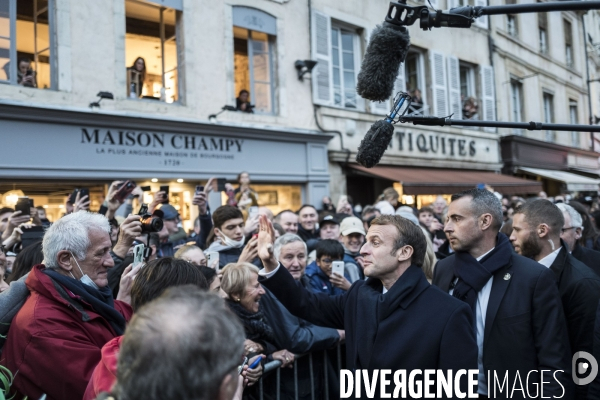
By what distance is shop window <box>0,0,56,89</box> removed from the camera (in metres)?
7.73

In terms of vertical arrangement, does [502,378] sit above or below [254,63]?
below

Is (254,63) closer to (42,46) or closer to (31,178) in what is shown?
(42,46)

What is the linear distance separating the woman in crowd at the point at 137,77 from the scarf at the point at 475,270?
7.42 m

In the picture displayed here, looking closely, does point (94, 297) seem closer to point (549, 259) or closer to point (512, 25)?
point (549, 259)

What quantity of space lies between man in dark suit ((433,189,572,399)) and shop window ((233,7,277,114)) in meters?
8.07

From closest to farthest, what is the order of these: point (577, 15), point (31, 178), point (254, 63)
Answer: point (31, 178)
point (254, 63)
point (577, 15)

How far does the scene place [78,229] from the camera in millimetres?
2789

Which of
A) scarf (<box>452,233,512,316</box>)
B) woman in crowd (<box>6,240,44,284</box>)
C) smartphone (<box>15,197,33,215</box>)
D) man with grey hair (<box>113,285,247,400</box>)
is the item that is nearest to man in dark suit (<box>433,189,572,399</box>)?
scarf (<box>452,233,512,316</box>)

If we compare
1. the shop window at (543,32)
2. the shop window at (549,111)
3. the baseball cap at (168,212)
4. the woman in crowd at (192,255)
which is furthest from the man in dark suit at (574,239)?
the shop window at (543,32)

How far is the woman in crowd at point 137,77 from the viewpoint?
8.99 metres

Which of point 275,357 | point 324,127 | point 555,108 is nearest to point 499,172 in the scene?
point 555,108

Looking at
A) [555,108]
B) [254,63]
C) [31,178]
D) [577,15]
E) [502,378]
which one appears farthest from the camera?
[577,15]

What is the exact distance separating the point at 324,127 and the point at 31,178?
6211mm

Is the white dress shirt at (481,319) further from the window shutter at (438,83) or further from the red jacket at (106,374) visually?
the window shutter at (438,83)
